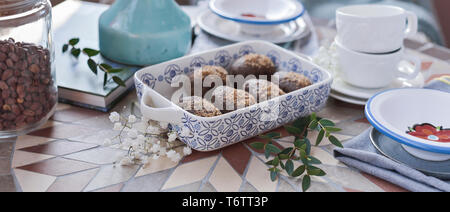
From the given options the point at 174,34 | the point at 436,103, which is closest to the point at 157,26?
the point at 174,34

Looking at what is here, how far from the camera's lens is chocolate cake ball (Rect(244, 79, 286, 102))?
0.89 meters

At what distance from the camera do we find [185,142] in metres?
0.84

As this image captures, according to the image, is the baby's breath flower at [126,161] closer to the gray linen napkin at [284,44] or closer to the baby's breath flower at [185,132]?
the baby's breath flower at [185,132]

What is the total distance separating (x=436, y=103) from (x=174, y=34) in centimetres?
61

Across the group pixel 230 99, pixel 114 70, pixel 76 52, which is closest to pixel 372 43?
pixel 230 99

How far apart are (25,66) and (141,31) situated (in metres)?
0.35

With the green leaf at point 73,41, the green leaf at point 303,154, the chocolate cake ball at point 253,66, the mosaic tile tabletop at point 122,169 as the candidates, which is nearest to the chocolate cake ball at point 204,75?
the chocolate cake ball at point 253,66

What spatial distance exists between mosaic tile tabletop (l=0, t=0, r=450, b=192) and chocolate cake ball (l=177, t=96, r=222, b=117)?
0.08 m

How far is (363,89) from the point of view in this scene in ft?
3.47

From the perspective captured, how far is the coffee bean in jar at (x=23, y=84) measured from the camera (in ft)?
2.65

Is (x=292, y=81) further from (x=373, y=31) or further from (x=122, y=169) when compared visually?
(x=122, y=169)

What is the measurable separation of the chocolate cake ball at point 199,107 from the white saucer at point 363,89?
35 centimetres

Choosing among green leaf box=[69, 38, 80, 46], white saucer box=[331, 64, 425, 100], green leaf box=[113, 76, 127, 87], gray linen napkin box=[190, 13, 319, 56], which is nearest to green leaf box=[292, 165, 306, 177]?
white saucer box=[331, 64, 425, 100]
